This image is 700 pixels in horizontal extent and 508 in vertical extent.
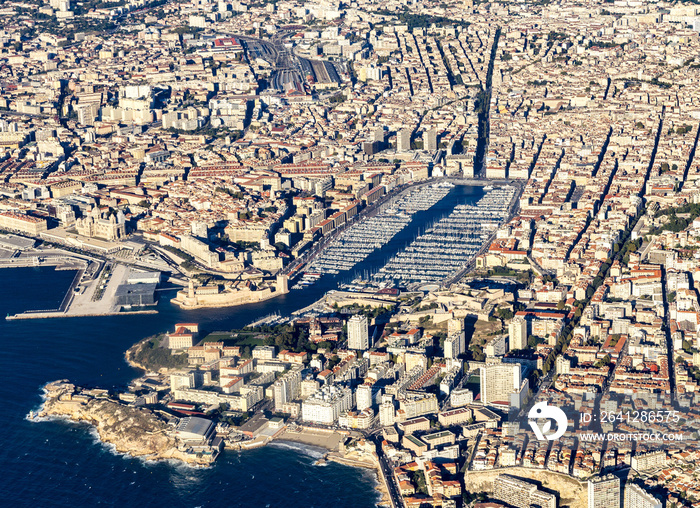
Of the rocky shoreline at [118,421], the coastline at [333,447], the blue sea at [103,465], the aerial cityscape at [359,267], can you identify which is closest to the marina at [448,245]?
the aerial cityscape at [359,267]

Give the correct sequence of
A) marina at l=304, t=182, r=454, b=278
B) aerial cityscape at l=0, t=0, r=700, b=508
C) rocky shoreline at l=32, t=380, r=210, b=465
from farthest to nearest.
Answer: marina at l=304, t=182, r=454, b=278
rocky shoreline at l=32, t=380, r=210, b=465
aerial cityscape at l=0, t=0, r=700, b=508

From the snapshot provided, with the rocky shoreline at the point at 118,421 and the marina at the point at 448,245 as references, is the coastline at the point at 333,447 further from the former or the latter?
the marina at the point at 448,245

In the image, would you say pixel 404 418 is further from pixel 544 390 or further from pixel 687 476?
pixel 687 476

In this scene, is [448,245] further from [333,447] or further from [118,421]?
[118,421]

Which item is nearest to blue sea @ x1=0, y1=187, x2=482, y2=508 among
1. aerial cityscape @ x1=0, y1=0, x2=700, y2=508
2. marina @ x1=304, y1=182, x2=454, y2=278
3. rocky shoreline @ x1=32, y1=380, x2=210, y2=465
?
aerial cityscape @ x1=0, y1=0, x2=700, y2=508

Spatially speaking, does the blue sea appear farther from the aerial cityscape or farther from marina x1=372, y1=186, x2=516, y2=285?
marina x1=372, y1=186, x2=516, y2=285
